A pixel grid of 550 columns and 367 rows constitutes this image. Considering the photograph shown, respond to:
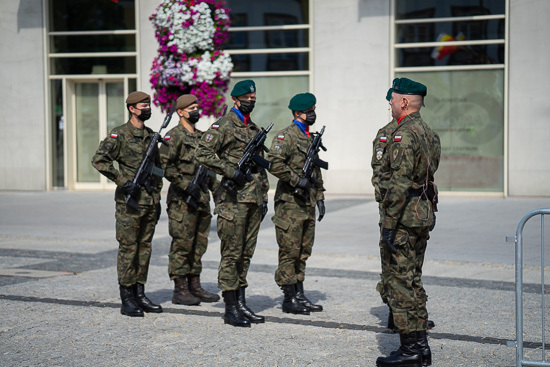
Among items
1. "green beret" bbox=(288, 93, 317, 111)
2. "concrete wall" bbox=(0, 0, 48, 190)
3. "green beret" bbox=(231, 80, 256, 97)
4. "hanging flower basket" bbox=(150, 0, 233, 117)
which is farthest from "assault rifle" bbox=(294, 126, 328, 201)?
"concrete wall" bbox=(0, 0, 48, 190)

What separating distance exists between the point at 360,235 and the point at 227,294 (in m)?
5.59

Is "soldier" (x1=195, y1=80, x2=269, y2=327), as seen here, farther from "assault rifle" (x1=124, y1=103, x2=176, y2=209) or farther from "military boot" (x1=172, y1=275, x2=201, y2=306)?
"military boot" (x1=172, y1=275, x2=201, y2=306)

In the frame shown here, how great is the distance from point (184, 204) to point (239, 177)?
1.14m

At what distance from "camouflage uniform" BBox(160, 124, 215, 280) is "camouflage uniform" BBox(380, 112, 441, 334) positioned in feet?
8.56

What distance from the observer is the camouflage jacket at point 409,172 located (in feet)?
16.6

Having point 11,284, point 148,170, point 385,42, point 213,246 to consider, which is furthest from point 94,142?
point 148,170

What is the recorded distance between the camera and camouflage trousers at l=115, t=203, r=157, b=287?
6.76 meters

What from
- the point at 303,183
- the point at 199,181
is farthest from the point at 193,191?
the point at 303,183

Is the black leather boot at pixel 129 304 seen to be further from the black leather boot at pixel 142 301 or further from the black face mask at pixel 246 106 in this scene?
the black face mask at pixel 246 106

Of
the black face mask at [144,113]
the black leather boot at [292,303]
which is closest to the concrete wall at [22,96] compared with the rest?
the black face mask at [144,113]

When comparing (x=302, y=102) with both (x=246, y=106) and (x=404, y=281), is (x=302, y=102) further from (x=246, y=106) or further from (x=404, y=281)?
(x=404, y=281)

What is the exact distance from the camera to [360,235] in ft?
38.6

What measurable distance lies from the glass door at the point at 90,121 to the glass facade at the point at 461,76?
748 centimetres

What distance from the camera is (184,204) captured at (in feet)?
24.0
